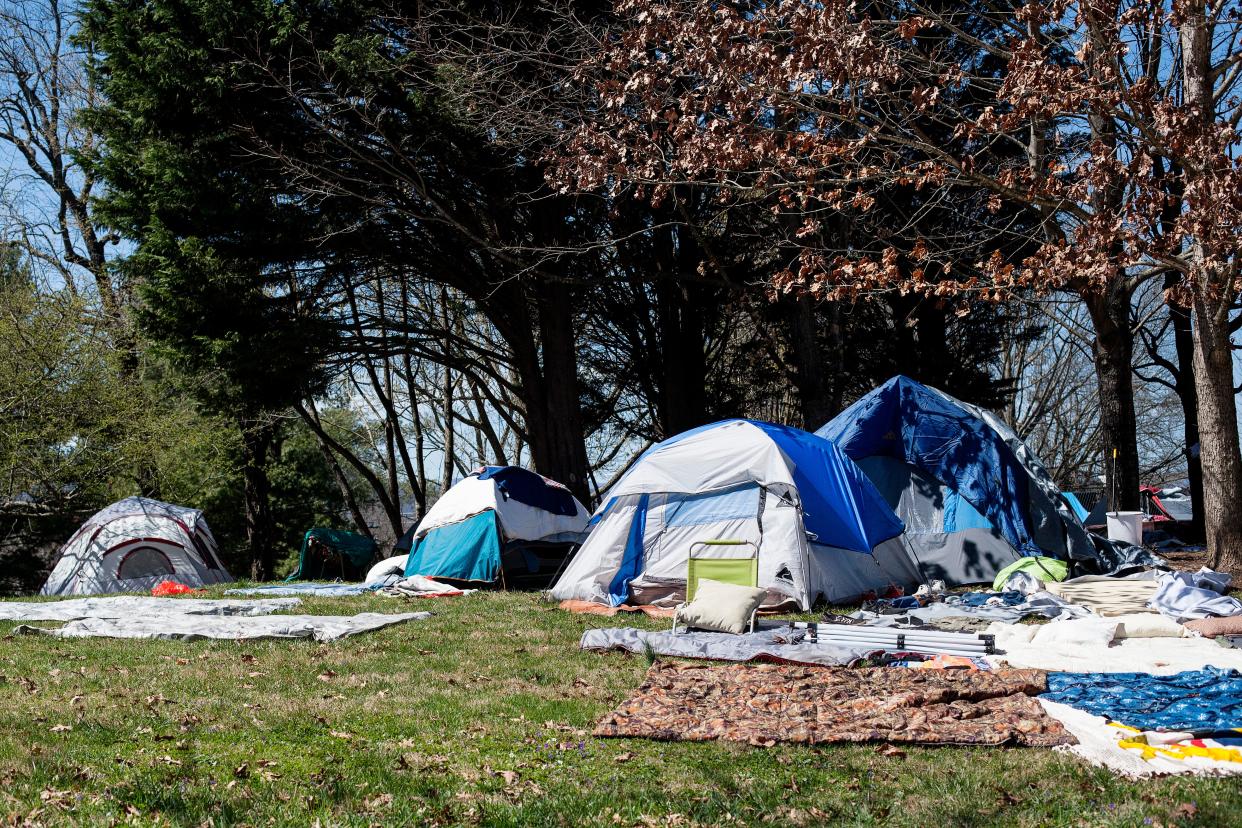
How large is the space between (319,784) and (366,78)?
11528mm

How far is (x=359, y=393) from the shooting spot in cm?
2906

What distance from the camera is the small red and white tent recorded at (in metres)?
16.5

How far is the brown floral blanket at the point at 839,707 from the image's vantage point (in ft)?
16.1

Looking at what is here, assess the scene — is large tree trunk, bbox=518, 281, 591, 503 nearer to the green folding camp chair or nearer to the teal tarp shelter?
the teal tarp shelter

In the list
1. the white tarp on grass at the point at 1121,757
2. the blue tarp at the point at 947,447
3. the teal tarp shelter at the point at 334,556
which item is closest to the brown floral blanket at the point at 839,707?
the white tarp on grass at the point at 1121,757

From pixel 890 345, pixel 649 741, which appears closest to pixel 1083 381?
pixel 890 345

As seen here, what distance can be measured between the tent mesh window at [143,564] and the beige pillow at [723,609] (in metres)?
12.1

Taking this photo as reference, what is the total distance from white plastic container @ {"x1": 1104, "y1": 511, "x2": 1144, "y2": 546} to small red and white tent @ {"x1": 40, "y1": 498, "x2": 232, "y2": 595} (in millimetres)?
14440

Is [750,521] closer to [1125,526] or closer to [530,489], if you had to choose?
[530,489]

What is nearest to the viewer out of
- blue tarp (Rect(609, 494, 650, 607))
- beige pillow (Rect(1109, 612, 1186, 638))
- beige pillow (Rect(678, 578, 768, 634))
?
beige pillow (Rect(1109, 612, 1186, 638))

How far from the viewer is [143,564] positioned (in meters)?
16.9

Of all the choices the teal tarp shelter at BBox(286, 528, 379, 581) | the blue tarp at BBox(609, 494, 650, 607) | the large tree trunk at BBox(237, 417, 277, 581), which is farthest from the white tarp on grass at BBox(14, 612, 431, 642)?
the large tree trunk at BBox(237, 417, 277, 581)

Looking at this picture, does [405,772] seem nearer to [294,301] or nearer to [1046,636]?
[1046,636]

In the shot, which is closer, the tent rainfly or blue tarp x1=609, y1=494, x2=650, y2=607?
blue tarp x1=609, y1=494, x2=650, y2=607
